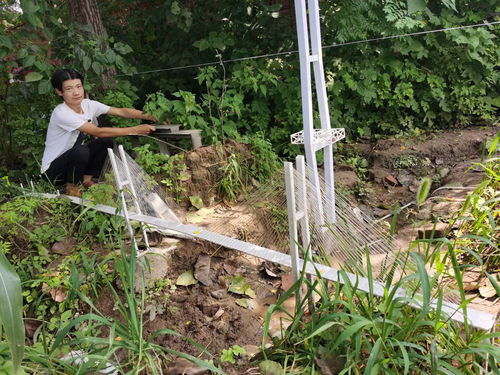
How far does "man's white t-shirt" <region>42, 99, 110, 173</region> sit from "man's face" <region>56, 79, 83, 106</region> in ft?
0.23

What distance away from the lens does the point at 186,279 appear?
2307mm

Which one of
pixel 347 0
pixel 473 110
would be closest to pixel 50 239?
pixel 347 0

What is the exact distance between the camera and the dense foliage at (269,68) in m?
3.62

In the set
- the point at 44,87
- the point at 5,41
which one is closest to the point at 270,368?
the point at 44,87

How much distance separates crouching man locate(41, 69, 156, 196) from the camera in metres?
2.94

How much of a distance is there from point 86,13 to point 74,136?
1269 mm

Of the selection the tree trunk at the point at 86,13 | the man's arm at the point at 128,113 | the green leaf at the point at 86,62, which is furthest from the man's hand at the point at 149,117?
the tree trunk at the point at 86,13

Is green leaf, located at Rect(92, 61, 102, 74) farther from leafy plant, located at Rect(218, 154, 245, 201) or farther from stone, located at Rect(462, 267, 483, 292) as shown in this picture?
stone, located at Rect(462, 267, 483, 292)

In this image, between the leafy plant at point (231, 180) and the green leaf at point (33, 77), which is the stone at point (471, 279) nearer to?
the leafy plant at point (231, 180)

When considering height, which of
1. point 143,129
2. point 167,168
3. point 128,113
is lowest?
point 167,168

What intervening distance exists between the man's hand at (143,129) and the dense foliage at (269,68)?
329mm

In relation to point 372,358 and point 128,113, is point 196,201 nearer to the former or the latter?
point 128,113

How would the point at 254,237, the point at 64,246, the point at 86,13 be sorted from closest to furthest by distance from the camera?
the point at 64,246, the point at 254,237, the point at 86,13

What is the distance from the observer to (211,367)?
1.46m
